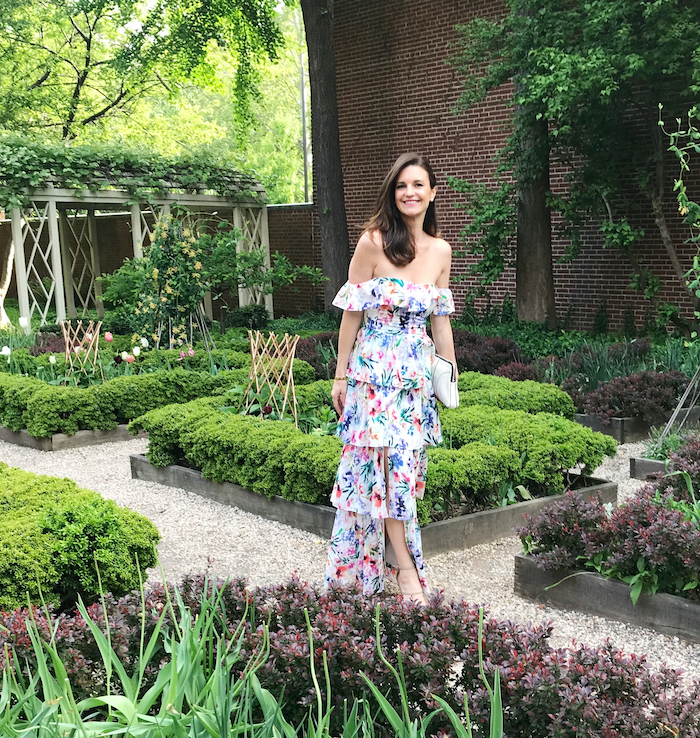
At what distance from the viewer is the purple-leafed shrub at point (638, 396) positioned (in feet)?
25.1

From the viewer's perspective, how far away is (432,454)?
529cm

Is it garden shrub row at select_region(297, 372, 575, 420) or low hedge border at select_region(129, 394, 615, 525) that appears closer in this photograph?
low hedge border at select_region(129, 394, 615, 525)

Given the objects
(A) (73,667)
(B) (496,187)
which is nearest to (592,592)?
(A) (73,667)

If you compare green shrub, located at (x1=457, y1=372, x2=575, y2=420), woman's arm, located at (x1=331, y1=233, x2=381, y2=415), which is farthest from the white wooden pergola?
woman's arm, located at (x1=331, y1=233, x2=381, y2=415)

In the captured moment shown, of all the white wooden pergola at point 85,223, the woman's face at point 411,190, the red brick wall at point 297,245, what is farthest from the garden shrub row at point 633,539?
the red brick wall at point 297,245

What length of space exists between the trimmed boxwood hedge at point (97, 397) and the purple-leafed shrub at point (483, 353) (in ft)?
6.76

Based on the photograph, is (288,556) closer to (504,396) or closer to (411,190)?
(411,190)

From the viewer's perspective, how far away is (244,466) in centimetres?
584

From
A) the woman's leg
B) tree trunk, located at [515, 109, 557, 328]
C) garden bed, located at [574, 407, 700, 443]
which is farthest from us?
tree trunk, located at [515, 109, 557, 328]

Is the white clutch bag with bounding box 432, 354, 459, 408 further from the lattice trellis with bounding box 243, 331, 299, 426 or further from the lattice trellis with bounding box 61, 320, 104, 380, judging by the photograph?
the lattice trellis with bounding box 61, 320, 104, 380

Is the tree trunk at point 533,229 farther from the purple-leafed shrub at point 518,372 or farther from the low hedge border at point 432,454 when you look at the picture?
the low hedge border at point 432,454

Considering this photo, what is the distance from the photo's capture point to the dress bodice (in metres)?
3.76

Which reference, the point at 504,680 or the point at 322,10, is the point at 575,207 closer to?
the point at 322,10

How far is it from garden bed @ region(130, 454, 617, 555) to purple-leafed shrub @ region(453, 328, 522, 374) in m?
4.11
